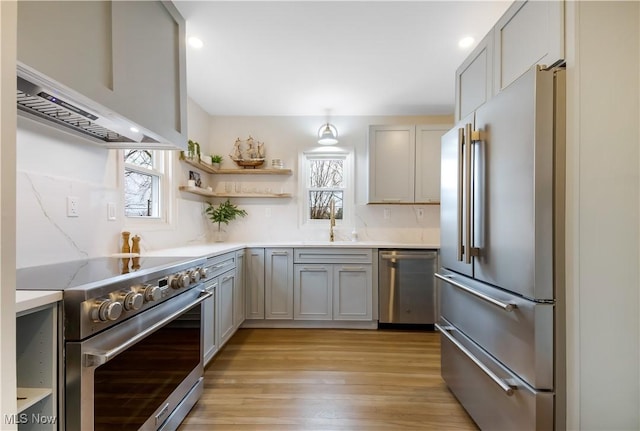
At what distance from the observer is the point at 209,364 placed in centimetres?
246

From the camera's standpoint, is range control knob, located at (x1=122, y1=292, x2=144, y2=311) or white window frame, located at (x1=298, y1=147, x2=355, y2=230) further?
white window frame, located at (x1=298, y1=147, x2=355, y2=230)

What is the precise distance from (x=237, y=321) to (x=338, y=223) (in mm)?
1710

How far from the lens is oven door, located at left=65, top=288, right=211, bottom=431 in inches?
39.4

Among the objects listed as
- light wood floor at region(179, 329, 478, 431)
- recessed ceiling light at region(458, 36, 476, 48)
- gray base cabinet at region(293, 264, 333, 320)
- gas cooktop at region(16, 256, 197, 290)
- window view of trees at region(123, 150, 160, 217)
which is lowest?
light wood floor at region(179, 329, 478, 431)

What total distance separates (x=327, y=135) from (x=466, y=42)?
176cm

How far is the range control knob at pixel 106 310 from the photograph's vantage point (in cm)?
104

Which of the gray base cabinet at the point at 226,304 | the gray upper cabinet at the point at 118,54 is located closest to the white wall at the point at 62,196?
the gray upper cabinet at the point at 118,54

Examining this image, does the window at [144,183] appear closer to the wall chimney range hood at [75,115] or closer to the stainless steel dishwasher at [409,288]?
the wall chimney range hood at [75,115]

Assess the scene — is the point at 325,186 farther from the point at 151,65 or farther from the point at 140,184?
the point at 151,65

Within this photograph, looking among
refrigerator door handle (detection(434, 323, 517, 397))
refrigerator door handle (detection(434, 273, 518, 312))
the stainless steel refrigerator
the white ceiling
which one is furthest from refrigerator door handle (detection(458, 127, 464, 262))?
the white ceiling

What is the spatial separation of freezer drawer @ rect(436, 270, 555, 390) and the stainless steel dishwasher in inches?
55.9

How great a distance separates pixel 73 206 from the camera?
1736 millimetres

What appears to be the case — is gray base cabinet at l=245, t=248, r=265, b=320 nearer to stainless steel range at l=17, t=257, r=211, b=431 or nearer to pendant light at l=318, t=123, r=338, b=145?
stainless steel range at l=17, t=257, r=211, b=431

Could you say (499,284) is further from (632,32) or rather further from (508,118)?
(632,32)
